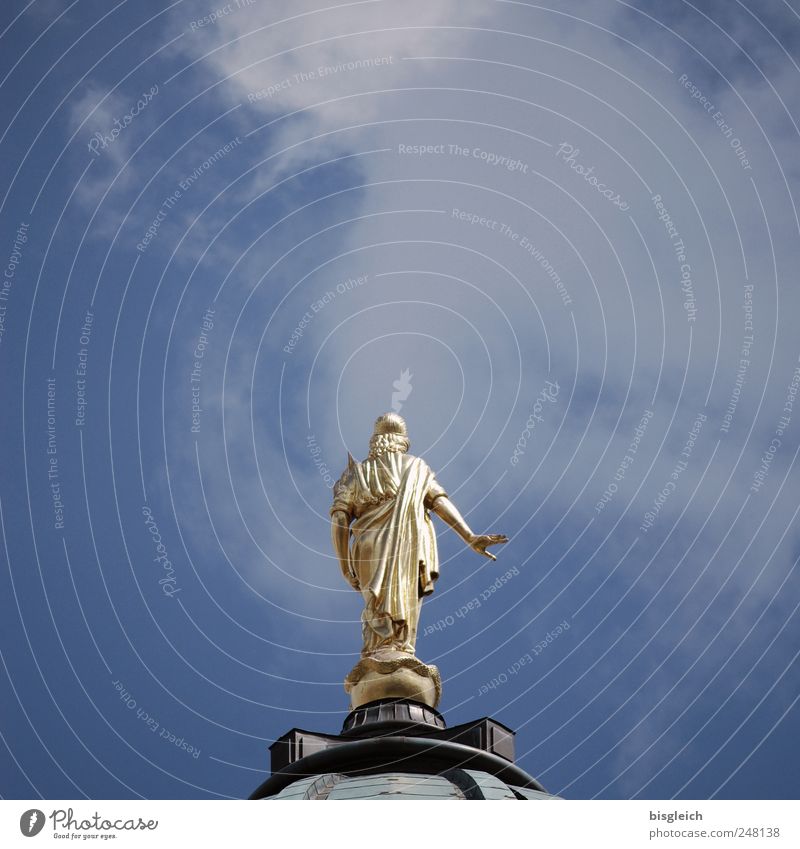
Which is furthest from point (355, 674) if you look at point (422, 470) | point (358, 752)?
point (422, 470)

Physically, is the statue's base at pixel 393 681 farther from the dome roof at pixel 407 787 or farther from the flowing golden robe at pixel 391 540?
the dome roof at pixel 407 787

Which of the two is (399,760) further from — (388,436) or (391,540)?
(388,436)

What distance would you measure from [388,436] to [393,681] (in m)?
6.57

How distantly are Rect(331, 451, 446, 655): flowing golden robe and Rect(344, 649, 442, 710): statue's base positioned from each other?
1.93 ft

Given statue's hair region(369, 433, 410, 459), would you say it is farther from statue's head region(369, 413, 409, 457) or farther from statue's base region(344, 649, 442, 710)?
statue's base region(344, 649, 442, 710)

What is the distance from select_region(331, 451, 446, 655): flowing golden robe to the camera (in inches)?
1291

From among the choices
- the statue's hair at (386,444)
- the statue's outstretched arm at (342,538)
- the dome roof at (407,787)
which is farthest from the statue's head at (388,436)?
the dome roof at (407,787)

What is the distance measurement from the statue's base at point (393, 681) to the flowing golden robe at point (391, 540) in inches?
23.2

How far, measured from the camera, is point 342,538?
1368 inches

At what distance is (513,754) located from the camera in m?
31.2

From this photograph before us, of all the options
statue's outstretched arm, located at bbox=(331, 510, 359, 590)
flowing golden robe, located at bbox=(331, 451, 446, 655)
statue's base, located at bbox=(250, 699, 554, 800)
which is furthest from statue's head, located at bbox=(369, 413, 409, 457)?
statue's base, located at bbox=(250, 699, 554, 800)

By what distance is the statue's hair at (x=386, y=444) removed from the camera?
3600 centimetres
